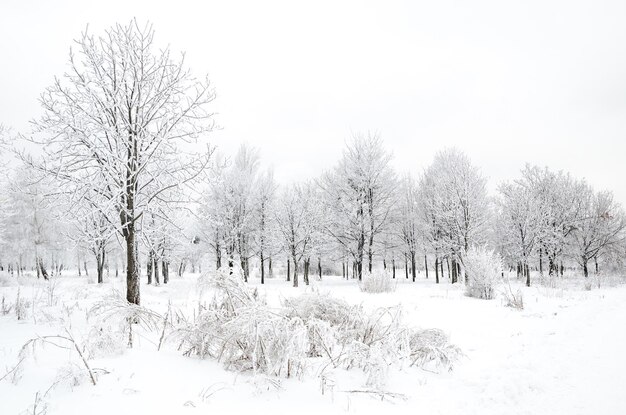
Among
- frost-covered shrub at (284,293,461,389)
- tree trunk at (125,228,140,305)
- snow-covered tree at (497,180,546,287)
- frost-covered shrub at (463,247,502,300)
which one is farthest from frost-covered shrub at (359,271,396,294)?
snow-covered tree at (497,180,546,287)

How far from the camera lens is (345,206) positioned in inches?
809

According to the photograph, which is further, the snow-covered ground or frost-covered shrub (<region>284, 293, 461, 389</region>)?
frost-covered shrub (<region>284, 293, 461, 389</region>)

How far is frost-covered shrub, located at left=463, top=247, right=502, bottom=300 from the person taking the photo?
34.4 feet

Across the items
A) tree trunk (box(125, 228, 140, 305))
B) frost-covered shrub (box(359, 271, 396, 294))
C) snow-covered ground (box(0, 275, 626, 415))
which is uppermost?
tree trunk (box(125, 228, 140, 305))

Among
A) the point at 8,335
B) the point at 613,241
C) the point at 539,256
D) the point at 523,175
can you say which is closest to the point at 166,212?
the point at 8,335

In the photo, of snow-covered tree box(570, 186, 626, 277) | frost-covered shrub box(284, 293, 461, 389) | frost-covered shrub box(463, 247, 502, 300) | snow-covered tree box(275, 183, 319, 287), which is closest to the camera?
frost-covered shrub box(284, 293, 461, 389)

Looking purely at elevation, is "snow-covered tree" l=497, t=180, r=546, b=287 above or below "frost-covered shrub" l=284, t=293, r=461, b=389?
above

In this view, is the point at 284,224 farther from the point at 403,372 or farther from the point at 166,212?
the point at 403,372

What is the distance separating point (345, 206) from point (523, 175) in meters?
15.8

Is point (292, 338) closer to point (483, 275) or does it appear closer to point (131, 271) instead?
point (131, 271)

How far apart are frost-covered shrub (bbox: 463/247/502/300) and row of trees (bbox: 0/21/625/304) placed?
1.71 meters

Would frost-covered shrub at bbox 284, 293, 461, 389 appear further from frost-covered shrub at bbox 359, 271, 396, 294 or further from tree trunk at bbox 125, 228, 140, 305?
frost-covered shrub at bbox 359, 271, 396, 294

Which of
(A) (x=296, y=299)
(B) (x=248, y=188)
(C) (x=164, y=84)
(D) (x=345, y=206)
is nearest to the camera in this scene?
(A) (x=296, y=299)

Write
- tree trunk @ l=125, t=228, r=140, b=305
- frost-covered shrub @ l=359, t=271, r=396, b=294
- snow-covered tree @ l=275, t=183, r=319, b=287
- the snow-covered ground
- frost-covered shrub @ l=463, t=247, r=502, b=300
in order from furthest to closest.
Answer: snow-covered tree @ l=275, t=183, r=319, b=287, frost-covered shrub @ l=359, t=271, r=396, b=294, frost-covered shrub @ l=463, t=247, r=502, b=300, tree trunk @ l=125, t=228, r=140, b=305, the snow-covered ground
